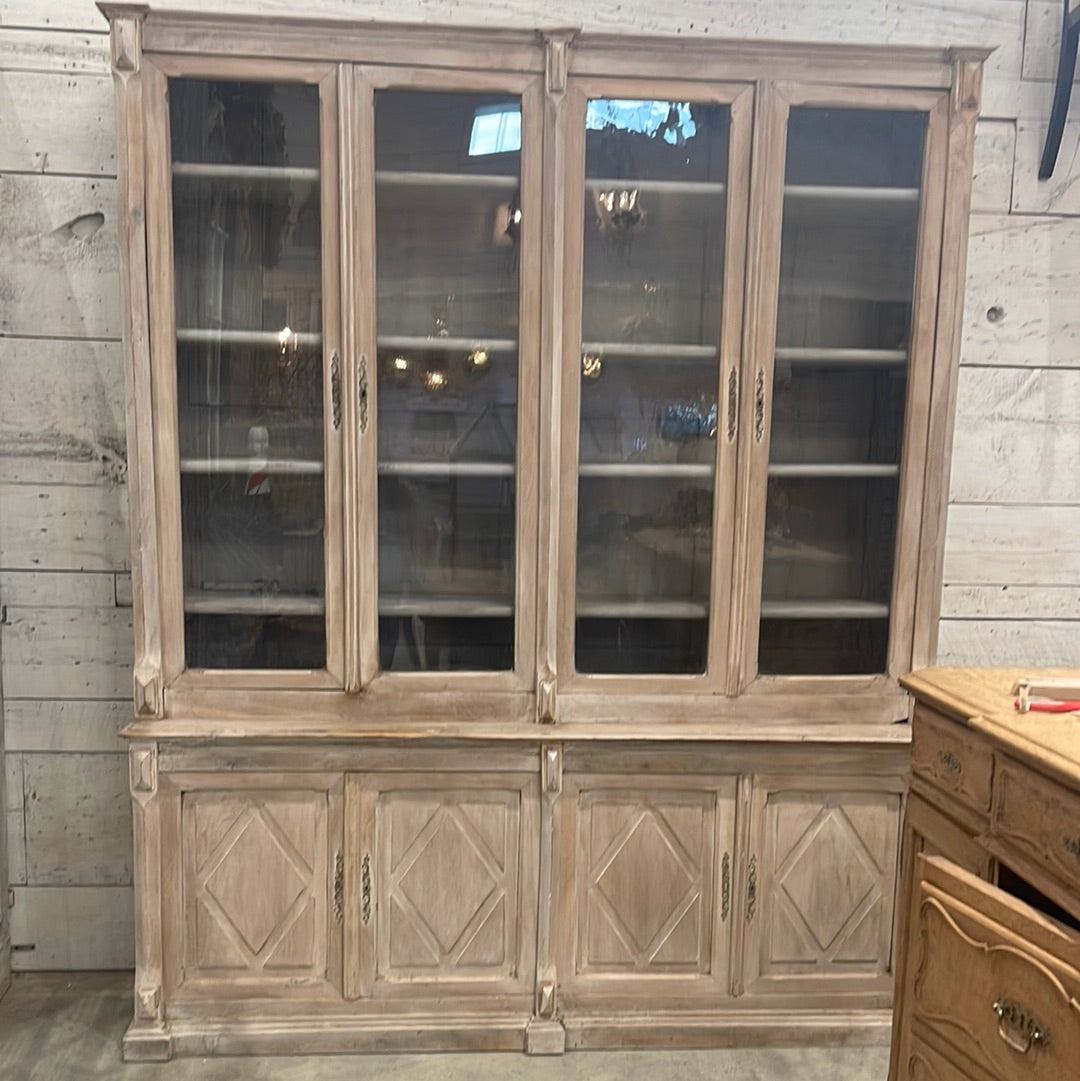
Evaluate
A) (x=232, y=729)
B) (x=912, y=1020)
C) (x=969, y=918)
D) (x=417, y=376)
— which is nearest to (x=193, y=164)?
(x=417, y=376)

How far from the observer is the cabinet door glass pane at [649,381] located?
5.71ft

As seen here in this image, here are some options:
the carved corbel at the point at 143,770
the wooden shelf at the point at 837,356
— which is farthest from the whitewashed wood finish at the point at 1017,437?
the carved corbel at the point at 143,770

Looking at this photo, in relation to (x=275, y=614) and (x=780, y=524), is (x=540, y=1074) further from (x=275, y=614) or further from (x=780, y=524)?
(x=780, y=524)

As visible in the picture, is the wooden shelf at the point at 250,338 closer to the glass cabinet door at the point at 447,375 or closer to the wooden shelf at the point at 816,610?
the glass cabinet door at the point at 447,375

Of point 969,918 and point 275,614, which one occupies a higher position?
point 275,614

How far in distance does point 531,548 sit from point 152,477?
29.6 inches

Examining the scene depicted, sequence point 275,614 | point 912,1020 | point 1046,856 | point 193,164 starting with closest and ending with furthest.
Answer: point 1046,856
point 912,1020
point 193,164
point 275,614

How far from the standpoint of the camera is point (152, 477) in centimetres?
170

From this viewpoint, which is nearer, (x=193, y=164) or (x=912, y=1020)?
(x=912, y=1020)

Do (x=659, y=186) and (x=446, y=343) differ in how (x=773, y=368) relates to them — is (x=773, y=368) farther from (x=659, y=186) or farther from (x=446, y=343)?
(x=446, y=343)

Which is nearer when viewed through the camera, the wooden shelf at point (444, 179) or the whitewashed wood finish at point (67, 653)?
the wooden shelf at point (444, 179)

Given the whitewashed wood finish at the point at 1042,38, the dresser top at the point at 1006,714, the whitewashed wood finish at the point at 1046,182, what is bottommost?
the dresser top at the point at 1006,714

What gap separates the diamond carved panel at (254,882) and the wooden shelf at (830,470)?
117cm

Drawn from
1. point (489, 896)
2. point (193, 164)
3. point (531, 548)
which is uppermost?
point (193, 164)
